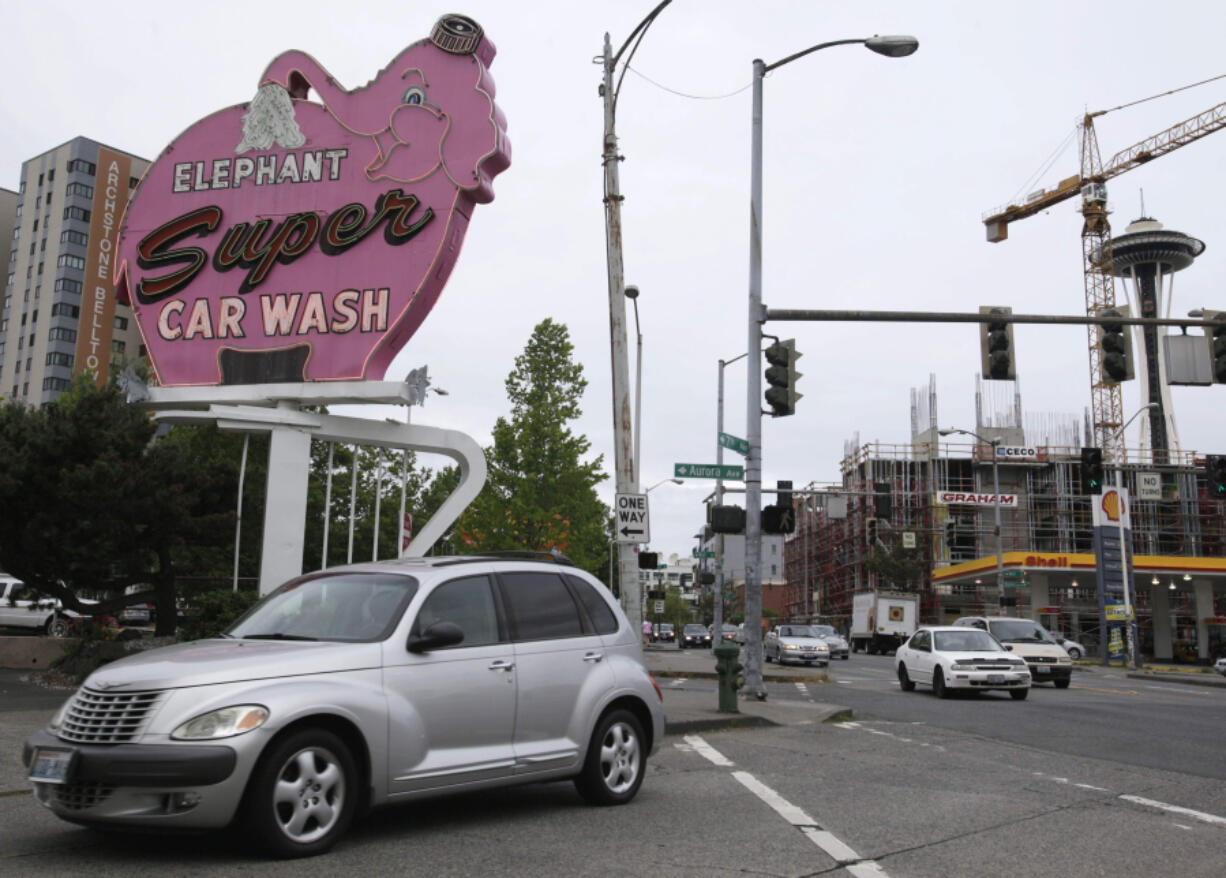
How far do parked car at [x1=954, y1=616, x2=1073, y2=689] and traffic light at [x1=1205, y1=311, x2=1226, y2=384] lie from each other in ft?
30.3

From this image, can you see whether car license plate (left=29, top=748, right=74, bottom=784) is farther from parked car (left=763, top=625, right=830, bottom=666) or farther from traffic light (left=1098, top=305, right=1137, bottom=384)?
parked car (left=763, top=625, right=830, bottom=666)

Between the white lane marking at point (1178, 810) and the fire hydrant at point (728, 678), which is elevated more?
the fire hydrant at point (728, 678)

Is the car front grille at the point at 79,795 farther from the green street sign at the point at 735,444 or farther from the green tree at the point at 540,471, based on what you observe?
the green tree at the point at 540,471

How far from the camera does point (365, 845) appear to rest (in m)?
6.24

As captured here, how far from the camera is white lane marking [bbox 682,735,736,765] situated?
10543mm

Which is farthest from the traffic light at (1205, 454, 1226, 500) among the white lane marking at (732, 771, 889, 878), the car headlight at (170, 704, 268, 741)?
the car headlight at (170, 704, 268, 741)

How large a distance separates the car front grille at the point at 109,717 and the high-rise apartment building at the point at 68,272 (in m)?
86.1

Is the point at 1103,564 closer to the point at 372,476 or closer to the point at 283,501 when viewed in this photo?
the point at 372,476

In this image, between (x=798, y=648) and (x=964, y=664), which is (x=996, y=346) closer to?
(x=964, y=664)

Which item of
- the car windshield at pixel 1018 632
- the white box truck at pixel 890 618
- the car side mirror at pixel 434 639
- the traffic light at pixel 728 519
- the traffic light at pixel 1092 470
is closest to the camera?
the car side mirror at pixel 434 639

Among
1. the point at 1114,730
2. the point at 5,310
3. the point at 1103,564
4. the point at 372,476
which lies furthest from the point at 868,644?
the point at 5,310

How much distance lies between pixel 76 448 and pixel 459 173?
25.2 feet

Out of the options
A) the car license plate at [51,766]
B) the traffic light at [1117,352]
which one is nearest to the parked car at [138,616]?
the traffic light at [1117,352]

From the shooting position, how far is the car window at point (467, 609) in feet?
22.6
